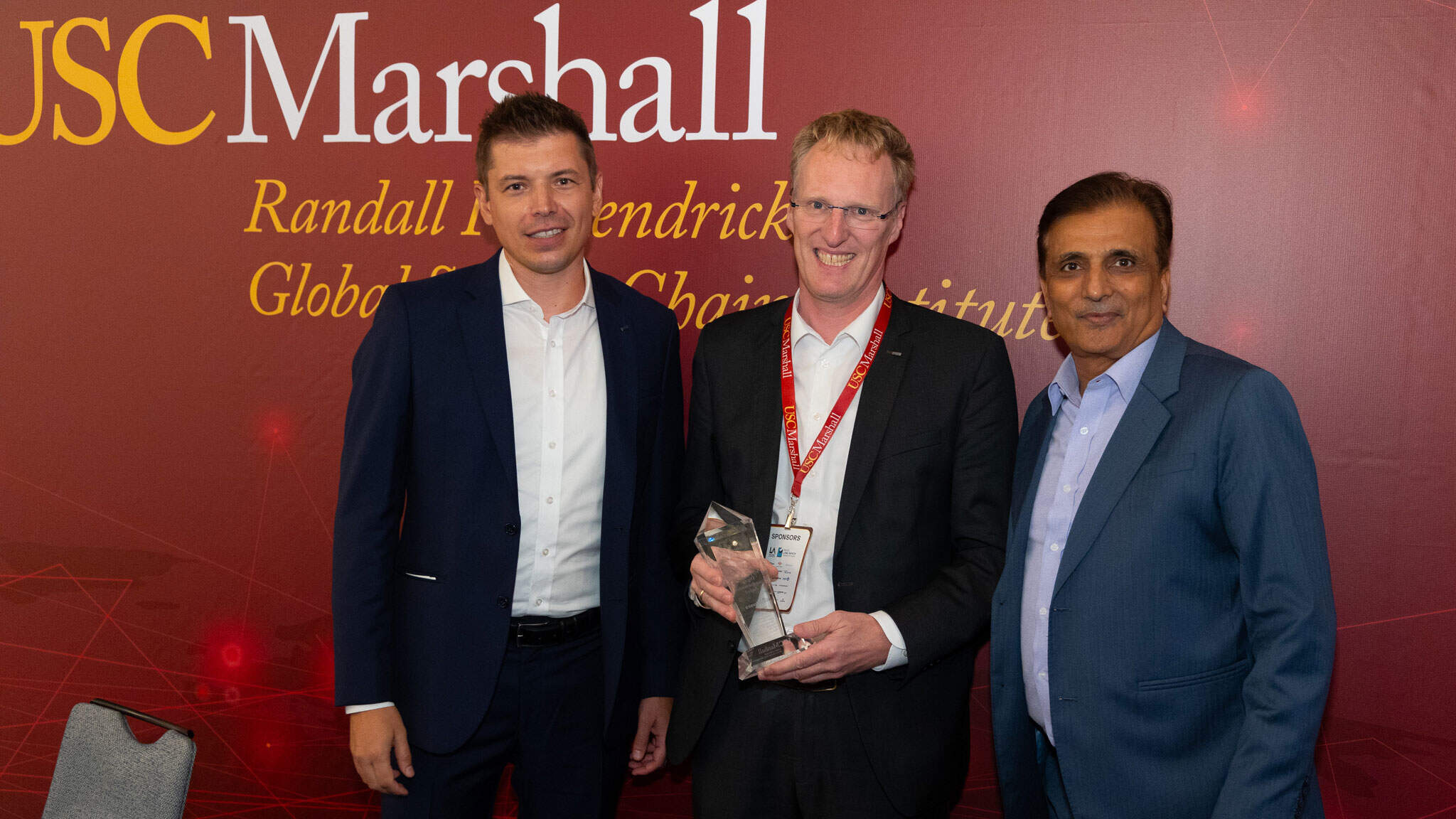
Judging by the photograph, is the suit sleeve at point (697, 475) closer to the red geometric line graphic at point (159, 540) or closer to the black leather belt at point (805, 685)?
the black leather belt at point (805, 685)

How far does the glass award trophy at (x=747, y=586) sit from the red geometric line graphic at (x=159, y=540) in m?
2.05

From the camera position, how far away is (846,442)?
2131mm

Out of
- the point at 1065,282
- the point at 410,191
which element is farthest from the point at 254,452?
the point at 1065,282

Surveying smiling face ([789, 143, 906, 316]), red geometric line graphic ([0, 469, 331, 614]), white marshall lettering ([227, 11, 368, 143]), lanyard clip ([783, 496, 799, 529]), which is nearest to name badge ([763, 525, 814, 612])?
lanyard clip ([783, 496, 799, 529])

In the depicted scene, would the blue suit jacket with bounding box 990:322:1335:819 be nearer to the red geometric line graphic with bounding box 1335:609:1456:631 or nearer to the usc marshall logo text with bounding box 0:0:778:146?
the red geometric line graphic with bounding box 1335:609:1456:631

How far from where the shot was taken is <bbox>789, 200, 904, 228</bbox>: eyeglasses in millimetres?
2154

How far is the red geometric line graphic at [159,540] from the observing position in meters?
3.33

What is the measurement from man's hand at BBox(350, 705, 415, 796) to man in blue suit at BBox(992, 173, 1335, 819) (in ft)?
4.57

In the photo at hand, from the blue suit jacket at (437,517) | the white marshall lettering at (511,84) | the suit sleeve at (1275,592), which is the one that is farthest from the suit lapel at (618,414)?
the suit sleeve at (1275,592)

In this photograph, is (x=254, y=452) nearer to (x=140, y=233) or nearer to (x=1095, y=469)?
(x=140, y=233)

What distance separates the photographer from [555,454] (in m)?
2.29

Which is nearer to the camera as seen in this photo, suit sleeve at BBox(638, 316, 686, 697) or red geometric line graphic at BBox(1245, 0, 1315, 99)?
suit sleeve at BBox(638, 316, 686, 697)

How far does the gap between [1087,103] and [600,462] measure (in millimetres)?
1808

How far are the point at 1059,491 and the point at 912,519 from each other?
1.04ft
